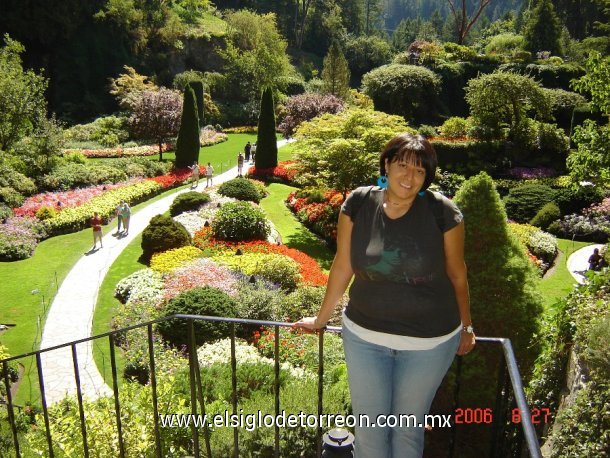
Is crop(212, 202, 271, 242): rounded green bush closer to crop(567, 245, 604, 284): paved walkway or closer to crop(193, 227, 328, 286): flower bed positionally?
crop(193, 227, 328, 286): flower bed

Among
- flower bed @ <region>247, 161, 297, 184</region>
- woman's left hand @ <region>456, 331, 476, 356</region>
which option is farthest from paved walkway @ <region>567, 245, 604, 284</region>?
woman's left hand @ <region>456, 331, 476, 356</region>

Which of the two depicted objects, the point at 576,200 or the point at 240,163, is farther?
the point at 240,163

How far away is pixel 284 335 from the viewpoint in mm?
10953

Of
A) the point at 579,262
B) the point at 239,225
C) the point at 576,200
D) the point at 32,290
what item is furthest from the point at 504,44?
the point at 32,290

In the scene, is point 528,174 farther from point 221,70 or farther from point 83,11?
point 83,11

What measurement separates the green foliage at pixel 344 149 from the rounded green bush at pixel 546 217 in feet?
20.4

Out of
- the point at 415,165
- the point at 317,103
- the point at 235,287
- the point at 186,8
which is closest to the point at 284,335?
the point at 235,287

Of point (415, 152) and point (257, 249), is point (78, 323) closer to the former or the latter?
point (257, 249)

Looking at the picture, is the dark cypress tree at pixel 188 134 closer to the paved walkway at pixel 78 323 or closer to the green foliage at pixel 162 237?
the paved walkway at pixel 78 323

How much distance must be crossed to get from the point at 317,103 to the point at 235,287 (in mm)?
25122

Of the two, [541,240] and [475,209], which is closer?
[475,209]

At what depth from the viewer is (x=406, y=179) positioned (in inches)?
113

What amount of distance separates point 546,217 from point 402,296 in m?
19.5

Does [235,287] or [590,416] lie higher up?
[590,416]
